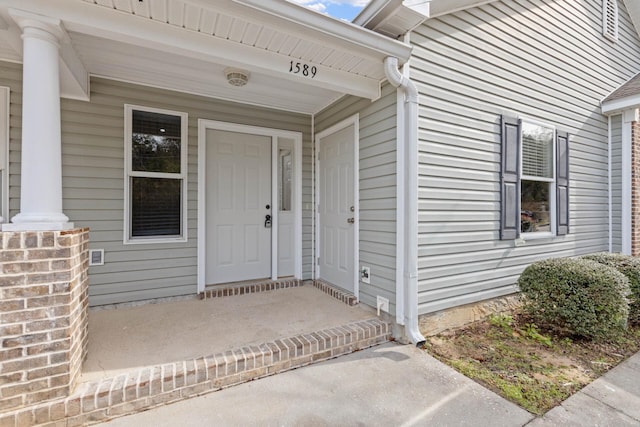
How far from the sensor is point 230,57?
2414 mm

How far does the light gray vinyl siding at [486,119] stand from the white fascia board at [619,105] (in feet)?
1.14

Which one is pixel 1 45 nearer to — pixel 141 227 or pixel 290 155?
pixel 141 227

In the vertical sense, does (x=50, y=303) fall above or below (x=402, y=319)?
above

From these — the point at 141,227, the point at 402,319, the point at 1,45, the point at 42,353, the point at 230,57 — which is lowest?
the point at 402,319

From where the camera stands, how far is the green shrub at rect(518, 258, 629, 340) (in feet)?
9.41

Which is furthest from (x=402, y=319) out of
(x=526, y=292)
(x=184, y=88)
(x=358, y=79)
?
(x=184, y=88)

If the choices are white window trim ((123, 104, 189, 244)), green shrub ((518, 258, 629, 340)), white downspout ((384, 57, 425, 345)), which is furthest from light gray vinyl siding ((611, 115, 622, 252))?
white window trim ((123, 104, 189, 244))

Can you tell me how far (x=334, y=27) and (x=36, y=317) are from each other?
2.72 meters

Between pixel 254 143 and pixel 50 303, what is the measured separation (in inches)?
110

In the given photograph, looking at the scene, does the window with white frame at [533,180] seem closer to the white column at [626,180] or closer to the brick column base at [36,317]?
the white column at [626,180]

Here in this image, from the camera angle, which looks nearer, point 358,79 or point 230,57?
point 230,57

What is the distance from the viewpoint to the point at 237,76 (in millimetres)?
3084

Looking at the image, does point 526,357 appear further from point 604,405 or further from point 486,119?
point 486,119

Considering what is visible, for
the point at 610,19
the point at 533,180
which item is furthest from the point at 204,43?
the point at 610,19
